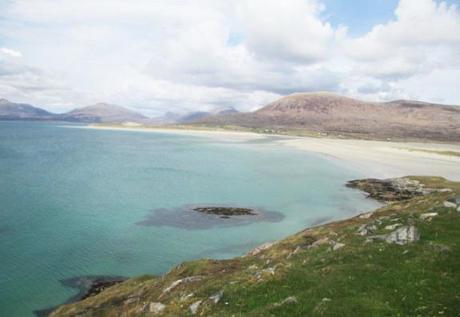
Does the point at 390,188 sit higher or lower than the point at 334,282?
lower

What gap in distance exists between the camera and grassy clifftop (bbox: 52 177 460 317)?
21.0 metres

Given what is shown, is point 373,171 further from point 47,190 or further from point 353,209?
point 47,190

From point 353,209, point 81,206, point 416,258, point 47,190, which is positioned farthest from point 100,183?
point 416,258

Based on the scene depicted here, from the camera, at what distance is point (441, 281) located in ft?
72.8

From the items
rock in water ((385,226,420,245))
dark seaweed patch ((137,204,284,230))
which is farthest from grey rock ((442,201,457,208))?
dark seaweed patch ((137,204,284,230))

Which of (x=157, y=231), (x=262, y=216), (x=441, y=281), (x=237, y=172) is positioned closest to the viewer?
(x=441, y=281)

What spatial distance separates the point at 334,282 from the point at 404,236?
9568 millimetres

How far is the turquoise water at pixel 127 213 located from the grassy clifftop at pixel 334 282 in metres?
11.5

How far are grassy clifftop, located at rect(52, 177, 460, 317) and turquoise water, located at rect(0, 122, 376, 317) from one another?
37.7 feet

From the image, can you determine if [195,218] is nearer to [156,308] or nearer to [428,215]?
[156,308]

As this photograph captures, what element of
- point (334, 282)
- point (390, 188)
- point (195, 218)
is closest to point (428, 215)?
point (334, 282)

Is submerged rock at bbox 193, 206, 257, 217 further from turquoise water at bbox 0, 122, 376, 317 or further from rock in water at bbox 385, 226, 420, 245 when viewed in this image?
rock in water at bbox 385, 226, 420, 245

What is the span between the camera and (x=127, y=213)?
7700 cm

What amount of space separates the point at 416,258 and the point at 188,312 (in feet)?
52.7
